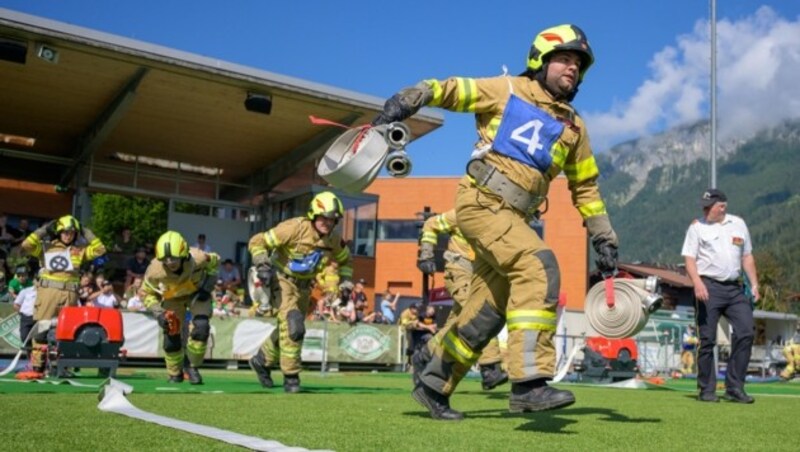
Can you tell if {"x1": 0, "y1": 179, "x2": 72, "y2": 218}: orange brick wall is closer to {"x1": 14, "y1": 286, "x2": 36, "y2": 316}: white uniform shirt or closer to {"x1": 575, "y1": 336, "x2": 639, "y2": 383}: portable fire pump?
{"x1": 14, "y1": 286, "x2": 36, "y2": 316}: white uniform shirt

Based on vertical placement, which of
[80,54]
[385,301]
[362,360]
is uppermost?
[80,54]

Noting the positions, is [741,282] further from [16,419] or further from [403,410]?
[16,419]

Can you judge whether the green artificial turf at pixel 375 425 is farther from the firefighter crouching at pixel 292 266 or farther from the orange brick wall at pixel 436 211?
the orange brick wall at pixel 436 211

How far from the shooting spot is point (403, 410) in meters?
6.23

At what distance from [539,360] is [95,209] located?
51599 millimetres

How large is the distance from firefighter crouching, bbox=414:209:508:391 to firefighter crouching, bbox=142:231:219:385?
107 inches

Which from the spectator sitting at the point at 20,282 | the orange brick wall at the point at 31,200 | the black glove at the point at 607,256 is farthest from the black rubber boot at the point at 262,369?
the orange brick wall at the point at 31,200

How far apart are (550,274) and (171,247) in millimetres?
6118

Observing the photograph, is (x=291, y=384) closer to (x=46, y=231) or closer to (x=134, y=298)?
(x=46, y=231)

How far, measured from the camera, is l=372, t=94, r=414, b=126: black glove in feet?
16.0

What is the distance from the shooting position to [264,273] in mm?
8836

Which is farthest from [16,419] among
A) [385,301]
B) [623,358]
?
[385,301]

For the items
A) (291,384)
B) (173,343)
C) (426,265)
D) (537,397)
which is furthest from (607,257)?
(173,343)

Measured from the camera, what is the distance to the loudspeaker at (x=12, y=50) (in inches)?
667
